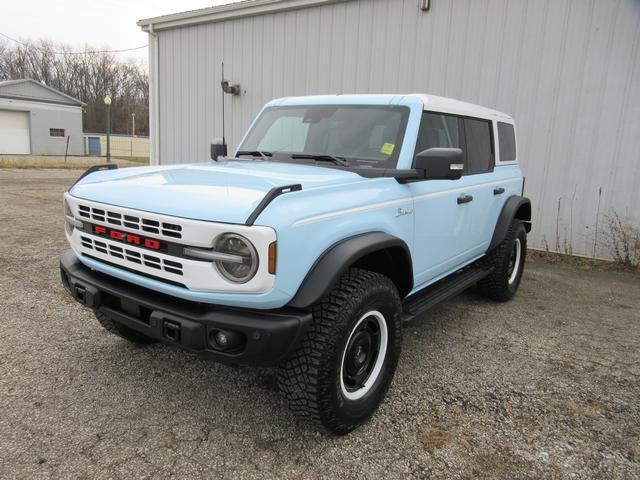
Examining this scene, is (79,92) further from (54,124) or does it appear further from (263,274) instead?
(263,274)

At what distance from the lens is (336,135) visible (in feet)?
11.2

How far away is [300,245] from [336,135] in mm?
1519

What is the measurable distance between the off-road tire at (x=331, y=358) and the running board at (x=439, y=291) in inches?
23.6

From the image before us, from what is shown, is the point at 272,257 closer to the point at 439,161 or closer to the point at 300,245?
the point at 300,245

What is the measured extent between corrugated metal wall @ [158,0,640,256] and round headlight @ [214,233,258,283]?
20.5 ft

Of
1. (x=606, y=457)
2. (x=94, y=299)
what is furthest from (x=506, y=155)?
(x=94, y=299)

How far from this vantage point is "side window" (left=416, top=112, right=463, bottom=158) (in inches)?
131

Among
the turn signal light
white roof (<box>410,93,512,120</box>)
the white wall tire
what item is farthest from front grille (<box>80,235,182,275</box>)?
white roof (<box>410,93,512,120</box>)

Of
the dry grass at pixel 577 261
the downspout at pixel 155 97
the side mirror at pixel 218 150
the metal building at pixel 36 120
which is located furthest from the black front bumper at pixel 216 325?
the metal building at pixel 36 120

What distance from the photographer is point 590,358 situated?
369cm

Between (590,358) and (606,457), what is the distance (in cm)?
138

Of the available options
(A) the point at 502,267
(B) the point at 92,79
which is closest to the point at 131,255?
(A) the point at 502,267

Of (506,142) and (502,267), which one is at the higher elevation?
(506,142)

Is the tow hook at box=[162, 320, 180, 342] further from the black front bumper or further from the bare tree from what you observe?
the bare tree
